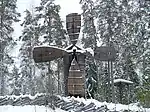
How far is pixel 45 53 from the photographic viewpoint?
1675 centimetres

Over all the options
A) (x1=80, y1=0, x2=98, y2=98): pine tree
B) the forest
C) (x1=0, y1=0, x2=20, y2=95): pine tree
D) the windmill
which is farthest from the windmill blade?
(x1=0, y1=0, x2=20, y2=95): pine tree

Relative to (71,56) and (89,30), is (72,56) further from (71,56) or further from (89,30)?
(89,30)

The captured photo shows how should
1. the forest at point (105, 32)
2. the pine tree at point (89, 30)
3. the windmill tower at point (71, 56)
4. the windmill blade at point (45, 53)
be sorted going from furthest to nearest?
the pine tree at point (89, 30) → the forest at point (105, 32) → the windmill tower at point (71, 56) → the windmill blade at point (45, 53)

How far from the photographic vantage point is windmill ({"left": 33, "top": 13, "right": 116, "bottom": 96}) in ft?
55.0

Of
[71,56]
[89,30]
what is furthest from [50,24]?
[71,56]

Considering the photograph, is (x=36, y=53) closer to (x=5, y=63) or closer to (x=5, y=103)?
(x=5, y=103)

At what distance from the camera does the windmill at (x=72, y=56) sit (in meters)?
16.8

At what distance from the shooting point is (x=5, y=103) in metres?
19.5

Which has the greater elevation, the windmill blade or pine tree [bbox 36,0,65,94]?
pine tree [bbox 36,0,65,94]

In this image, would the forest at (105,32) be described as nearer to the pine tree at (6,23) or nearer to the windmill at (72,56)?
the pine tree at (6,23)

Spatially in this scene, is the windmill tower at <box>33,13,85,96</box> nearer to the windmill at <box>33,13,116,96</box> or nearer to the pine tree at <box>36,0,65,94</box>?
the windmill at <box>33,13,116,96</box>

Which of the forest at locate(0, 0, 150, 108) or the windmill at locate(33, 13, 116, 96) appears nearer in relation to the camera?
the windmill at locate(33, 13, 116, 96)

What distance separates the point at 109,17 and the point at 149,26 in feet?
13.0

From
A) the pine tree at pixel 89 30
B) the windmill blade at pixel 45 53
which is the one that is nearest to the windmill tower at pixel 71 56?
the windmill blade at pixel 45 53
